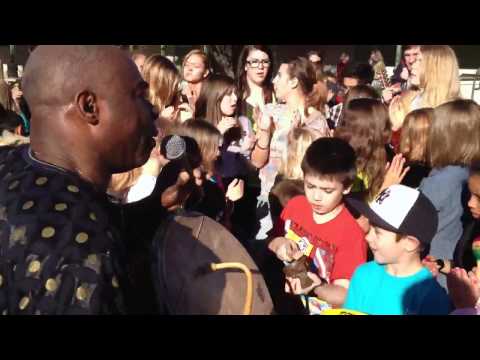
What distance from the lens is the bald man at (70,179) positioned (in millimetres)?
1086

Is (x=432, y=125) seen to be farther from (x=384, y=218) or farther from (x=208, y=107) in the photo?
(x=208, y=107)

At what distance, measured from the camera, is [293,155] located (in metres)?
3.77

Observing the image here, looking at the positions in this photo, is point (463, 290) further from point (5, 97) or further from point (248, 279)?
point (5, 97)

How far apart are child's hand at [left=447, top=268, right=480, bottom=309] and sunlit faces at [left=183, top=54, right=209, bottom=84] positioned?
3315 mm

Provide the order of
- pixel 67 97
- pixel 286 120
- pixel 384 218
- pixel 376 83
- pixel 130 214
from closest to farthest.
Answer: pixel 67 97, pixel 130 214, pixel 384 218, pixel 286 120, pixel 376 83

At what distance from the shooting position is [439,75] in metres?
4.33

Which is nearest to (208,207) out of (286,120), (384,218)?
(286,120)

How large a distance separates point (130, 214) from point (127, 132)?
0.59 meters

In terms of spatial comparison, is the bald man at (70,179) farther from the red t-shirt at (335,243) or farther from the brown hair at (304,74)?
the brown hair at (304,74)

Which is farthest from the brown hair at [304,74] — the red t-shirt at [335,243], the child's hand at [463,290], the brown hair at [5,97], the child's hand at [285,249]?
the brown hair at [5,97]

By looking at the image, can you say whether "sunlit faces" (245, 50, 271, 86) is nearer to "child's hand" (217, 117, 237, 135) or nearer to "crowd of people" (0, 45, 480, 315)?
"crowd of people" (0, 45, 480, 315)

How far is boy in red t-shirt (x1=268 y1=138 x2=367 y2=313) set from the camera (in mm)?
2734

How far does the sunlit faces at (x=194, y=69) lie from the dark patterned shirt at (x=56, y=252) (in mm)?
3962

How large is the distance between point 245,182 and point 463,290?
7.47 feet
